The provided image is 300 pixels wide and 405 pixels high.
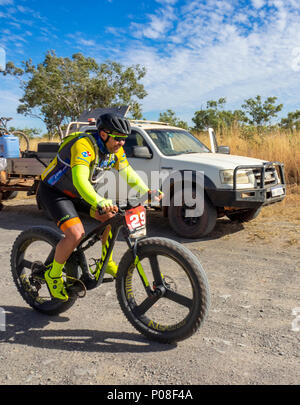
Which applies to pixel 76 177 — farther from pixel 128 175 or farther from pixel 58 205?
pixel 128 175

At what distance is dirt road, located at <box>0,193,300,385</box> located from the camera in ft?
8.89

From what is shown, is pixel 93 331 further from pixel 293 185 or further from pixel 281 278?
pixel 293 185

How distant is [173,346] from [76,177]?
1576 mm

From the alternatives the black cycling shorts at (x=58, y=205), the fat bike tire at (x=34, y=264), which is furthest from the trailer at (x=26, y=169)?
the black cycling shorts at (x=58, y=205)

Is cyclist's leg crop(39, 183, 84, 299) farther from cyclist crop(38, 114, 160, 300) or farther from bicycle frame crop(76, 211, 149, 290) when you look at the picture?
bicycle frame crop(76, 211, 149, 290)

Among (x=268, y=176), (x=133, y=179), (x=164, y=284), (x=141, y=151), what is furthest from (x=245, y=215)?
(x=164, y=284)

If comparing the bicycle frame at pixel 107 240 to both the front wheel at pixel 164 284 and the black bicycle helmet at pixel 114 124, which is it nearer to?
the front wheel at pixel 164 284

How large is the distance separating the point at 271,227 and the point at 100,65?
23.5m

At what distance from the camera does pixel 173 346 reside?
312 cm

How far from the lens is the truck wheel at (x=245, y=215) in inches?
295

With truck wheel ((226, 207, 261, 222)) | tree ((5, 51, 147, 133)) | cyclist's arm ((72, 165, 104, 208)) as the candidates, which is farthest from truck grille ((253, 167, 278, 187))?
tree ((5, 51, 147, 133))

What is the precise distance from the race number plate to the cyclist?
0.48 feet
